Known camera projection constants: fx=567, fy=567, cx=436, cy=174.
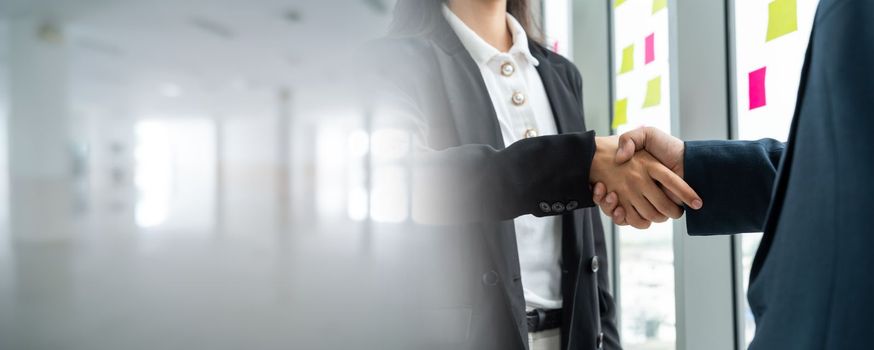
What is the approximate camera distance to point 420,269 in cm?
29

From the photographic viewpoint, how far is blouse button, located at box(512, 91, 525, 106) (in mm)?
768

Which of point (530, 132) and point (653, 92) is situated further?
point (653, 92)

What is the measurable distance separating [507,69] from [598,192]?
215mm

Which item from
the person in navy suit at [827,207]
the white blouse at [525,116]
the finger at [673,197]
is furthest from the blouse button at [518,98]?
the person in navy suit at [827,207]

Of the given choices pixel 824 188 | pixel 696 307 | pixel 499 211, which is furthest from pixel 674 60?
pixel 824 188

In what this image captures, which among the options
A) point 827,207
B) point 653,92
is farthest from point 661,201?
point 653,92

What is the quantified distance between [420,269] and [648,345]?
61.6 inches

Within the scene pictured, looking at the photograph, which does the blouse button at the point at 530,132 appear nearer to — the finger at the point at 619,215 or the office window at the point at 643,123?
the finger at the point at 619,215

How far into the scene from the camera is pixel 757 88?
3.73 ft

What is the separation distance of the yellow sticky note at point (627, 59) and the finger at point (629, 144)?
1017 mm

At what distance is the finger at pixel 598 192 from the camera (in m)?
0.68

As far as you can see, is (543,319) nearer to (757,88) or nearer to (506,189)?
(506,189)

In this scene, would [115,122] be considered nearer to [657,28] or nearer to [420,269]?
[420,269]

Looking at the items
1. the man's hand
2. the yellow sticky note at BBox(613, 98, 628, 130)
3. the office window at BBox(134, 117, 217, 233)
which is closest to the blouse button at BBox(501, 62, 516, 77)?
the man's hand
